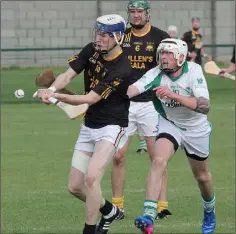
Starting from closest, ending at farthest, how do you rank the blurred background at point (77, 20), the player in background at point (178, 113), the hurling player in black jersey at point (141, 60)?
the player in background at point (178, 113), the hurling player in black jersey at point (141, 60), the blurred background at point (77, 20)

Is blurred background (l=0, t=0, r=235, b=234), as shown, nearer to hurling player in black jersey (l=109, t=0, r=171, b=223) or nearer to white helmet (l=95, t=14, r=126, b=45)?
hurling player in black jersey (l=109, t=0, r=171, b=223)

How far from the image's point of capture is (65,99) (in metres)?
8.74

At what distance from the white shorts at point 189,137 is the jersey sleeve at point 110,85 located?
73 centimetres

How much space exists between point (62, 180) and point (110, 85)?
394 centimetres

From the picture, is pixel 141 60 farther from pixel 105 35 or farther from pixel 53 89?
pixel 53 89

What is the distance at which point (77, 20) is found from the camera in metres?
32.2

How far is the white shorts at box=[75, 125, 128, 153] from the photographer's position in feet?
29.7

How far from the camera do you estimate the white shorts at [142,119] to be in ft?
35.7

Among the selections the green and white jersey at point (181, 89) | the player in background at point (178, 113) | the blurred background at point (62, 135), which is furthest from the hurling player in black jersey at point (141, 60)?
the green and white jersey at point (181, 89)

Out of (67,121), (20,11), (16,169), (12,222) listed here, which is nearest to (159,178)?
(12,222)

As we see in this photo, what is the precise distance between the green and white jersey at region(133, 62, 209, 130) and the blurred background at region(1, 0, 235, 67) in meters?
21.3

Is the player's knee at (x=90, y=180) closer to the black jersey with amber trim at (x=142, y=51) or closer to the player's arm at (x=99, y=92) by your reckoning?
the player's arm at (x=99, y=92)

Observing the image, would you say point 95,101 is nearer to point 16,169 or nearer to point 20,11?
point 16,169

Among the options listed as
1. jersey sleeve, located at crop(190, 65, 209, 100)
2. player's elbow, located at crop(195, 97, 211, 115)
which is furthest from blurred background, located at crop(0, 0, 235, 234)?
jersey sleeve, located at crop(190, 65, 209, 100)
